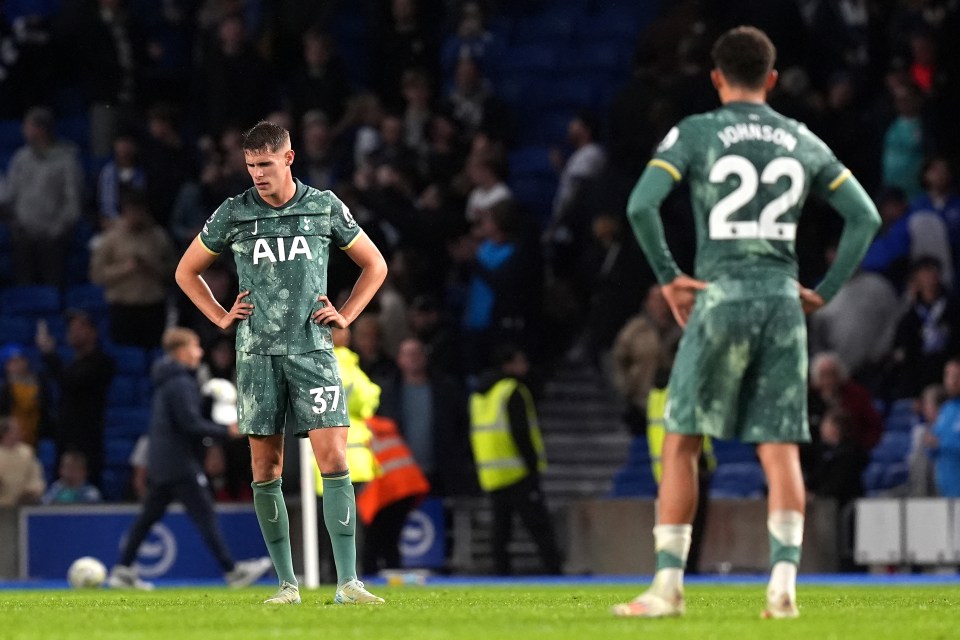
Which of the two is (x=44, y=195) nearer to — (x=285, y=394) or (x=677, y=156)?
(x=285, y=394)

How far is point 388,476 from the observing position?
59.8 ft

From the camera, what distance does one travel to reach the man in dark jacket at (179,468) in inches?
677

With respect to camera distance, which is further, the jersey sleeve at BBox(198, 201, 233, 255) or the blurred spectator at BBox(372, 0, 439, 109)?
the blurred spectator at BBox(372, 0, 439, 109)

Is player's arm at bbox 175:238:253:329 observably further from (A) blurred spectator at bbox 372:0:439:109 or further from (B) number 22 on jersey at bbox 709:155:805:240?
(A) blurred spectator at bbox 372:0:439:109

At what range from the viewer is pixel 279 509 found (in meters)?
10.9

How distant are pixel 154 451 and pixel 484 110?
6.64 metres

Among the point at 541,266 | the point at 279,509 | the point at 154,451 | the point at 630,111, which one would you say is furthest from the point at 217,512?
the point at 279,509

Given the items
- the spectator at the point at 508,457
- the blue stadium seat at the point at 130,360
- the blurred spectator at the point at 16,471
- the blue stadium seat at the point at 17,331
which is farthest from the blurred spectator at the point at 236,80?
the spectator at the point at 508,457

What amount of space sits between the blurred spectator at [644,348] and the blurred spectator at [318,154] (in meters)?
4.09

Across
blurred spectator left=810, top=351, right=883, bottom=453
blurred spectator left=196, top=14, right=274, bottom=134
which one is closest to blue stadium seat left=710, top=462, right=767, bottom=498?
blurred spectator left=810, top=351, right=883, bottom=453

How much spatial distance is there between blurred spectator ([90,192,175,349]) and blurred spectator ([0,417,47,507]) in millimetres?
2191

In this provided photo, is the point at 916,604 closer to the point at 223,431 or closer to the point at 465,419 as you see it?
the point at 223,431

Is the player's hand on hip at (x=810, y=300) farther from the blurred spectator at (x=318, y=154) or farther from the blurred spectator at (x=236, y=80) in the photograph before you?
the blurred spectator at (x=236, y=80)

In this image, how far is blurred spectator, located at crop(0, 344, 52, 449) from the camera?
21.5 meters
